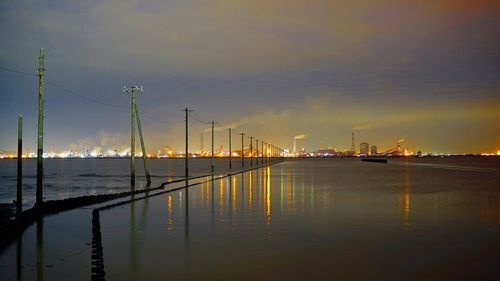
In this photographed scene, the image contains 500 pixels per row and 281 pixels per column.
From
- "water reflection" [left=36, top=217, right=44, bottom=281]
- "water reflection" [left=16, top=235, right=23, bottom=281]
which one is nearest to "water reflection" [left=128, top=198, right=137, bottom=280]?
"water reflection" [left=36, top=217, right=44, bottom=281]

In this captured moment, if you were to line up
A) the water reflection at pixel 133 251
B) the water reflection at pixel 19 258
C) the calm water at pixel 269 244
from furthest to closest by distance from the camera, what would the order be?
1. the calm water at pixel 269 244
2. the water reflection at pixel 133 251
3. the water reflection at pixel 19 258

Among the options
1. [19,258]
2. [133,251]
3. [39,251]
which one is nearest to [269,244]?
[133,251]

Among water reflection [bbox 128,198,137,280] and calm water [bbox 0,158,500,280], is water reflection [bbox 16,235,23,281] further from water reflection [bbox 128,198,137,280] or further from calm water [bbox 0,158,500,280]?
water reflection [bbox 128,198,137,280]

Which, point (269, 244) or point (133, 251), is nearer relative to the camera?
point (133, 251)

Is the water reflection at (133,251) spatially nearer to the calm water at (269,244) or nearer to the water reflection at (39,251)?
the calm water at (269,244)

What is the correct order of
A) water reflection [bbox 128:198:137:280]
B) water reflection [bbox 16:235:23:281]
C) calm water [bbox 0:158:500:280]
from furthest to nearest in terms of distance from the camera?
calm water [bbox 0:158:500:280], water reflection [bbox 128:198:137:280], water reflection [bbox 16:235:23:281]

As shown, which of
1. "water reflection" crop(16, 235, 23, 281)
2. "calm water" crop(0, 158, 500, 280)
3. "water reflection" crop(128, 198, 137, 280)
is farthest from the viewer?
"calm water" crop(0, 158, 500, 280)

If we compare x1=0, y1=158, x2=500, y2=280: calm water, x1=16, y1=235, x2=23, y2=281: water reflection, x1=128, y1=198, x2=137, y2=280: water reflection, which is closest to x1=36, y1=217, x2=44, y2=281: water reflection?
x1=0, y1=158, x2=500, y2=280: calm water

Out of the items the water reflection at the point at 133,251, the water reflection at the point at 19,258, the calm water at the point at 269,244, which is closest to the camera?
the water reflection at the point at 19,258

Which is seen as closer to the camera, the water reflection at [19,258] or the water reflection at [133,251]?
the water reflection at [19,258]

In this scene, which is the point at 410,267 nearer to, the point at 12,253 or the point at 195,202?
the point at 12,253

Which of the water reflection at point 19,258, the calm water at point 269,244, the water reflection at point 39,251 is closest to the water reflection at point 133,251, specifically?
the calm water at point 269,244

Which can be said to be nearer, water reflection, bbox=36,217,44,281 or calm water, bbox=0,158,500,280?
water reflection, bbox=36,217,44,281

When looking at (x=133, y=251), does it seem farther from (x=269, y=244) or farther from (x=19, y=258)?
(x=269, y=244)
